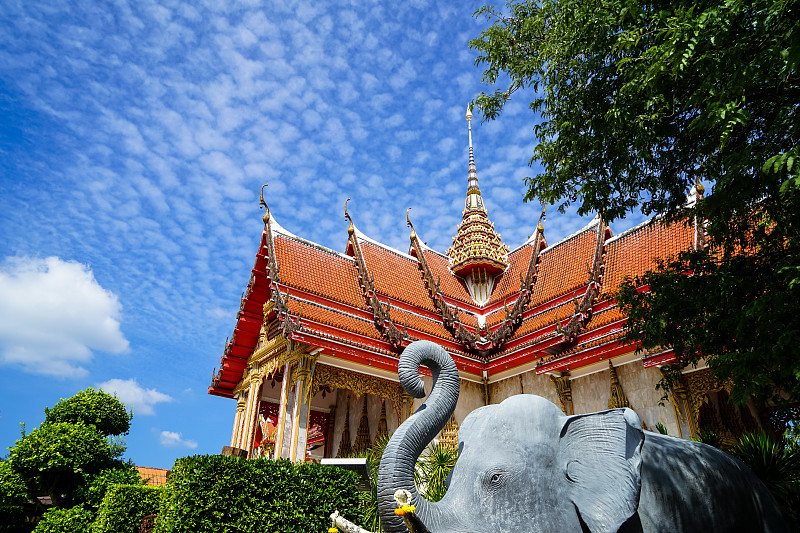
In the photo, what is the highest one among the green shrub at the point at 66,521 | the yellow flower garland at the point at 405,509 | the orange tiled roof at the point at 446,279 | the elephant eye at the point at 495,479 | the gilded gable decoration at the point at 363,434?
the orange tiled roof at the point at 446,279

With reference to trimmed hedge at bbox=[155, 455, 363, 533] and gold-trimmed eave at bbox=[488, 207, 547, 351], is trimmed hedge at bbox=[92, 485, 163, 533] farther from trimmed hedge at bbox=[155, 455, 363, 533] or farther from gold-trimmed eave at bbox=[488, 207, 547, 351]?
gold-trimmed eave at bbox=[488, 207, 547, 351]

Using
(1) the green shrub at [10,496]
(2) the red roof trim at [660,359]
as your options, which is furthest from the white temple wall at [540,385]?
(1) the green shrub at [10,496]

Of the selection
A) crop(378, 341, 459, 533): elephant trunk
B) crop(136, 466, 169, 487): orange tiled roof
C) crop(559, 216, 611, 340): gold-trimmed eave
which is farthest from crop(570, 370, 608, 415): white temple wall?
crop(136, 466, 169, 487): orange tiled roof

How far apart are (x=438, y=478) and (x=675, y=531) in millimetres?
4823

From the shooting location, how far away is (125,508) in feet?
31.1

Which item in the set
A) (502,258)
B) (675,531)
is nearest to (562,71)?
(675,531)

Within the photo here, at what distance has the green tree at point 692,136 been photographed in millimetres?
4312

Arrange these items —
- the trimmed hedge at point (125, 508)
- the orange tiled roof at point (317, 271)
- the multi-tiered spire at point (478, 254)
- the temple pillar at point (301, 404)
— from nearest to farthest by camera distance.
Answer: the trimmed hedge at point (125, 508)
the temple pillar at point (301, 404)
the orange tiled roof at point (317, 271)
the multi-tiered spire at point (478, 254)

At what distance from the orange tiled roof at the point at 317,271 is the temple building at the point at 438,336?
0.04 metres

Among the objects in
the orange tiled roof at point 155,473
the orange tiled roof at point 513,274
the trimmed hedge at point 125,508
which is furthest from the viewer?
the orange tiled roof at point 155,473

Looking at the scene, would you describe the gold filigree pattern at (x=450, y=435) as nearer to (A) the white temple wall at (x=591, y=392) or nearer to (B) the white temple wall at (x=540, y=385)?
(B) the white temple wall at (x=540, y=385)

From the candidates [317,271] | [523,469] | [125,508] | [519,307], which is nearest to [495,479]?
[523,469]

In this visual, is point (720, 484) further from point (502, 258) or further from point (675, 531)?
point (502, 258)

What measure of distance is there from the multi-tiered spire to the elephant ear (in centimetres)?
1318
